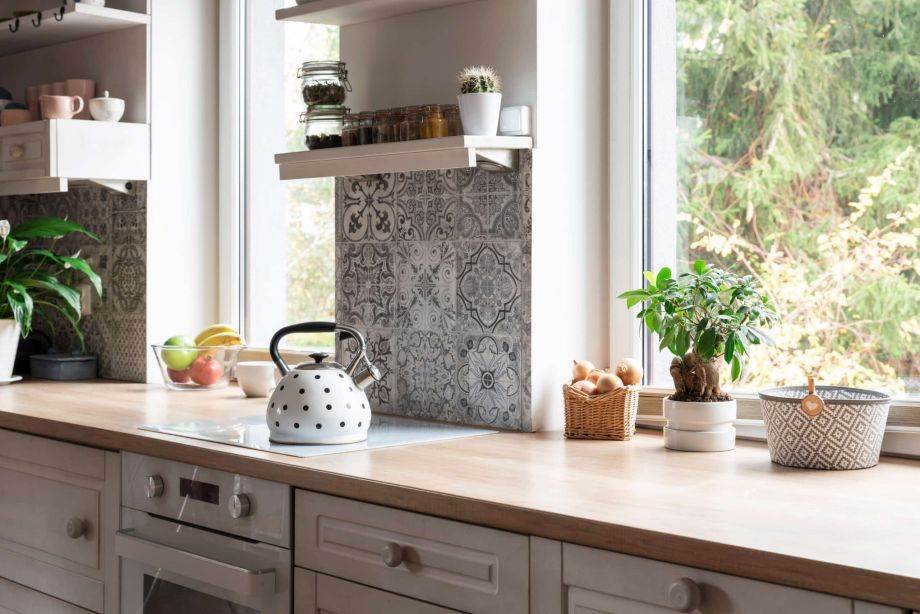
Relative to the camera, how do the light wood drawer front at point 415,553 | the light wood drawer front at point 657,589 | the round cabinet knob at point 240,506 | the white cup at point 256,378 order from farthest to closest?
the white cup at point 256,378 → the round cabinet knob at point 240,506 → the light wood drawer front at point 415,553 → the light wood drawer front at point 657,589

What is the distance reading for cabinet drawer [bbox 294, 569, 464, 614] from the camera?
158 centimetres

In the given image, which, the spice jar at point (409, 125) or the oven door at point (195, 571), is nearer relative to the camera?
the oven door at point (195, 571)

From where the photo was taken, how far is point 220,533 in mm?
1905

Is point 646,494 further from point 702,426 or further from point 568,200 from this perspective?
point 568,200

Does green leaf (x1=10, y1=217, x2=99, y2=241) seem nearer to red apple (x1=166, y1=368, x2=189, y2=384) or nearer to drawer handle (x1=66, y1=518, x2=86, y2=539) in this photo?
red apple (x1=166, y1=368, x2=189, y2=384)

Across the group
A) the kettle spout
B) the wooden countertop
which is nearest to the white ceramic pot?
the kettle spout

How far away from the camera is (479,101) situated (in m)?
2.03

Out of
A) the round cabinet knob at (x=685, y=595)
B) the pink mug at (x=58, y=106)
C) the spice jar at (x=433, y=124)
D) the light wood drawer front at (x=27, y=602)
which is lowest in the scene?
the light wood drawer front at (x=27, y=602)

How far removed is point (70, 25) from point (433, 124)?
1.38 metres

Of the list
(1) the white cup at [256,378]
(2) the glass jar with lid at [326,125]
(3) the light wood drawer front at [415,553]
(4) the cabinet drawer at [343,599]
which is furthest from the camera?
(1) the white cup at [256,378]

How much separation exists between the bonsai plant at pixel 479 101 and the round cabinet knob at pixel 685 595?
105 cm

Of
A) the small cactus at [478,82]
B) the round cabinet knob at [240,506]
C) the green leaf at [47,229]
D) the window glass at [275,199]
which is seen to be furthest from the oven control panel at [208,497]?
the green leaf at [47,229]

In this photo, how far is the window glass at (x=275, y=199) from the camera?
9.71ft

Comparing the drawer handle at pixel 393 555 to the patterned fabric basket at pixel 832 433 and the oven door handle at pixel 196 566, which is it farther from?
the patterned fabric basket at pixel 832 433
